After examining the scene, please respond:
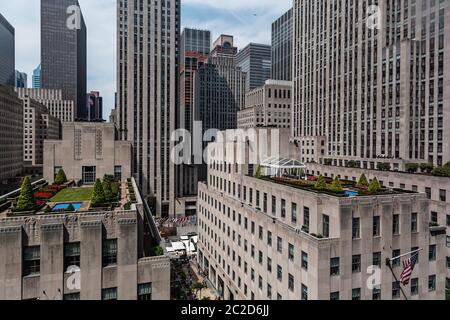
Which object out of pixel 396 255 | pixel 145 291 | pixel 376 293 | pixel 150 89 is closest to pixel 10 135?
pixel 150 89

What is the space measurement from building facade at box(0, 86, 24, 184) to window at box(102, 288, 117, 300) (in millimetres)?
133798

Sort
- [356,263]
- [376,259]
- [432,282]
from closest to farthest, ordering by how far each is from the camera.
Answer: [356,263] < [376,259] < [432,282]

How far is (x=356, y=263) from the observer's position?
33281 mm

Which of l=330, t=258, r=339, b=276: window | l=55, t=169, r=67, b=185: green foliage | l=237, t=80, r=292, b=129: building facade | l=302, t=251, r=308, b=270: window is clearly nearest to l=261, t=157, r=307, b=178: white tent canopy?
l=302, t=251, r=308, b=270: window

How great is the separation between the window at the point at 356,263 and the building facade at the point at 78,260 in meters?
20.2

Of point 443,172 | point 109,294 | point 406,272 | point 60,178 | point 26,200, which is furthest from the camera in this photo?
point 443,172

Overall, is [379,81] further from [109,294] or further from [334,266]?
[109,294]

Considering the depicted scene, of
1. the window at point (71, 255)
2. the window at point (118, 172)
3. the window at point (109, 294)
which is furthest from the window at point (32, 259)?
the window at point (118, 172)

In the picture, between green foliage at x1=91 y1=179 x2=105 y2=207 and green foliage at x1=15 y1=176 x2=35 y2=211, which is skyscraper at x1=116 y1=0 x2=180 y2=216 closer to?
green foliage at x1=91 y1=179 x2=105 y2=207

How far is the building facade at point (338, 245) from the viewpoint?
106 feet

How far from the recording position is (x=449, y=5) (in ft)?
256

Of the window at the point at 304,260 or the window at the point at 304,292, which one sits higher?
the window at the point at 304,260

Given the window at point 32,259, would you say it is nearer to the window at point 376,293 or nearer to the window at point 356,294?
the window at point 356,294

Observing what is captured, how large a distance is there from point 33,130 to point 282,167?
18268 centimetres
